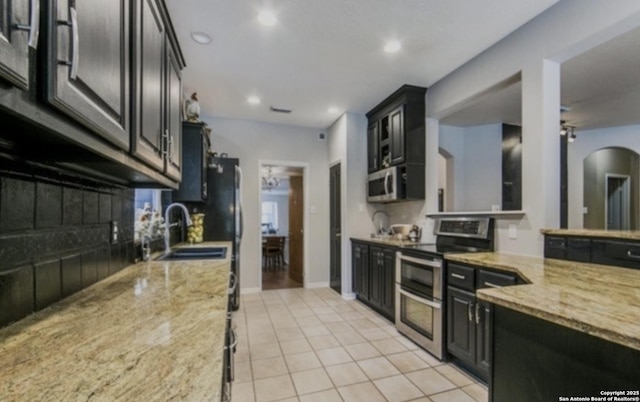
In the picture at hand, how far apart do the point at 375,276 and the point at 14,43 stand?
359cm

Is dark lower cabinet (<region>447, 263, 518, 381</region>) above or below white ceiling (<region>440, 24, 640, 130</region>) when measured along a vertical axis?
below

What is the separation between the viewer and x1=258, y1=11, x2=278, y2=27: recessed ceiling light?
224 centimetres

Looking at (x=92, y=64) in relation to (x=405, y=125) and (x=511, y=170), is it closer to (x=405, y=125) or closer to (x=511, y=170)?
(x=405, y=125)

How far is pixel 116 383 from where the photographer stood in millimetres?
605

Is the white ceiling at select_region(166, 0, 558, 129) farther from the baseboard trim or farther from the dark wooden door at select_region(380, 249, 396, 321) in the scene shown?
the baseboard trim

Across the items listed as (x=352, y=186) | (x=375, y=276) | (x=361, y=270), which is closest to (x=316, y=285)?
(x=361, y=270)

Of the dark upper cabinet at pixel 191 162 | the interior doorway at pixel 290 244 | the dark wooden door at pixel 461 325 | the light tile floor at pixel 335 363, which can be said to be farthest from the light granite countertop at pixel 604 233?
the interior doorway at pixel 290 244

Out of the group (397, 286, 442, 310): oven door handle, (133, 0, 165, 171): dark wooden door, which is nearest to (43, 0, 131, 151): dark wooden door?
(133, 0, 165, 171): dark wooden door

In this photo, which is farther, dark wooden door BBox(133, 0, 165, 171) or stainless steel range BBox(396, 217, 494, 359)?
stainless steel range BBox(396, 217, 494, 359)

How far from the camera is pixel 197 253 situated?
282 cm

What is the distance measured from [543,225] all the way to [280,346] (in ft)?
7.85

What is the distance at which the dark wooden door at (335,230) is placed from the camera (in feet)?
15.2

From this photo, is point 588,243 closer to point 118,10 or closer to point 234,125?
point 118,10

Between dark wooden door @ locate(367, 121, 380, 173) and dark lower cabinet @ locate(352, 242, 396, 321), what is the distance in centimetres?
114
